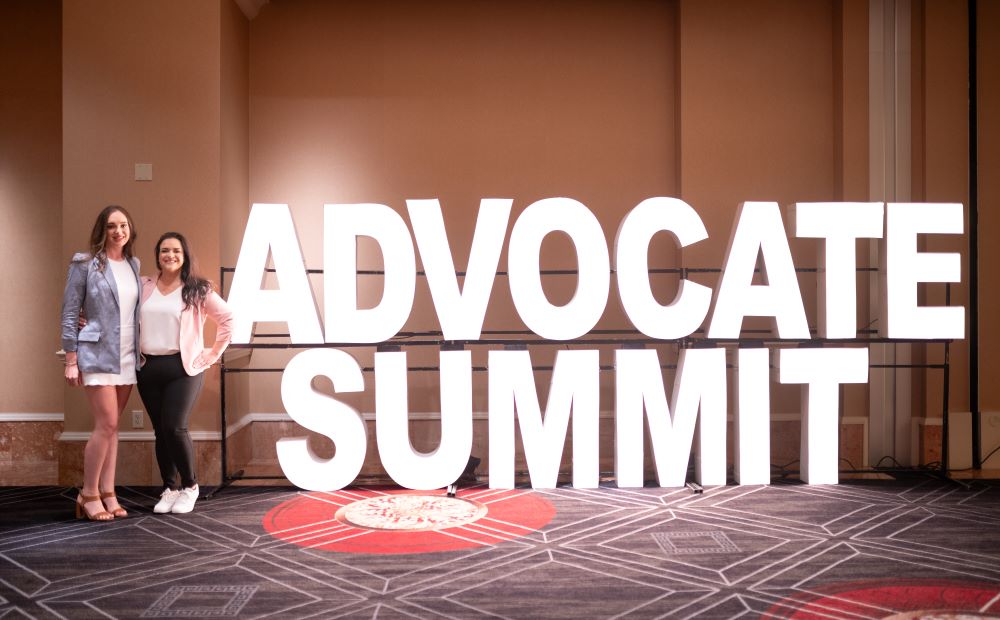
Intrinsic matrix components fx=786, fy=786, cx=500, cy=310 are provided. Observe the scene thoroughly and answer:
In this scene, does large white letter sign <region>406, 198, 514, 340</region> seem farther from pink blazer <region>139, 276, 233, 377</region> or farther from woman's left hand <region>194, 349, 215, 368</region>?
woman's left hand <region>194, 349, 215, 368</region>

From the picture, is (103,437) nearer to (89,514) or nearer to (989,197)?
(89,514)

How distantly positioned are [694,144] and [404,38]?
6.52 ft

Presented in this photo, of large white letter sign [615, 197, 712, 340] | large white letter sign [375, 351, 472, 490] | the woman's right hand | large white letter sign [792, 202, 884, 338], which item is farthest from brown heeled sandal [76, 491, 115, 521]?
large white letter sign [792, 202, 884, 338]

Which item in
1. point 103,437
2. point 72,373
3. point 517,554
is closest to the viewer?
point 517,554

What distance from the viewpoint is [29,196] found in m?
4.85

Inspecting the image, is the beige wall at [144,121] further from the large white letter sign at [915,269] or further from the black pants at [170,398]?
the large white letter sign at [915,269]

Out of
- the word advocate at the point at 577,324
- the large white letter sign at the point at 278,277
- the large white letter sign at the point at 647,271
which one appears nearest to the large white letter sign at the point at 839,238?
the word advocate at the point at 577,324

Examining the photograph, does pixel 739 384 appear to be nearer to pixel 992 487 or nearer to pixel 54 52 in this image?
pixel 992 487

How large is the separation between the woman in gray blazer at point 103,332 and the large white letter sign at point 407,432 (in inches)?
47.9

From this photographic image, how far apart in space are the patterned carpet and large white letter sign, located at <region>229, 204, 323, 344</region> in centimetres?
94

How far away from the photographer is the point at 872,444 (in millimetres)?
4949

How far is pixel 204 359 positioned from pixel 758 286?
9.54 ft

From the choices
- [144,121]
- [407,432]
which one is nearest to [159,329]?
[407,432]

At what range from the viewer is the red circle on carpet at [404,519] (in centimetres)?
337
